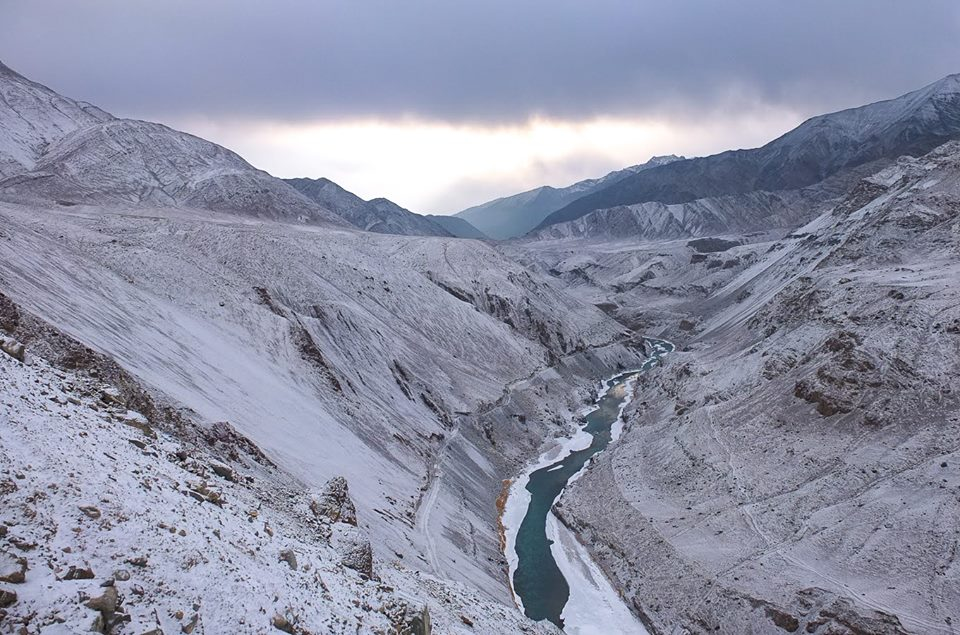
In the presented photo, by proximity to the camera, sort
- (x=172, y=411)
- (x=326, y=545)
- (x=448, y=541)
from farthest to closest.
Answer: (x=448, y=541) < (x=172, y=411) < (x=326, y=545)

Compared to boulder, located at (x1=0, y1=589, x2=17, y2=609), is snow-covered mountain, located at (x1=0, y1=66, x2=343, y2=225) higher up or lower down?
higher up

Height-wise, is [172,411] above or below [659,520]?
above

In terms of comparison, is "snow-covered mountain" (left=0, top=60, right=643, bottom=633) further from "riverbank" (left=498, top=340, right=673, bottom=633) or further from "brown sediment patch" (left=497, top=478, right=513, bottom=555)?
"riverbank" (left=498, top=340, right=673, bottom=633)

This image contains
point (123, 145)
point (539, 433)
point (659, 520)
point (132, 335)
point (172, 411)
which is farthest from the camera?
point (123, 145)

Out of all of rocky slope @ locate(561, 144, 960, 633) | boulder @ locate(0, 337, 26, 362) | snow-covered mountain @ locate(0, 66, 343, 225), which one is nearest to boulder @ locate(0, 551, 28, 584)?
boulder @ locate(0, 337, 26, 362)

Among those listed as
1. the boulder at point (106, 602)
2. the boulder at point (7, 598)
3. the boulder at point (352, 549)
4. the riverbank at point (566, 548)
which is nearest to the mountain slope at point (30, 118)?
the riverbank at point (566, 548)

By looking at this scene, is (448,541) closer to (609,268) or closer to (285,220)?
(285,220)

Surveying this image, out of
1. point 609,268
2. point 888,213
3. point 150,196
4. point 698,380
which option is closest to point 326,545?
point 698,380
